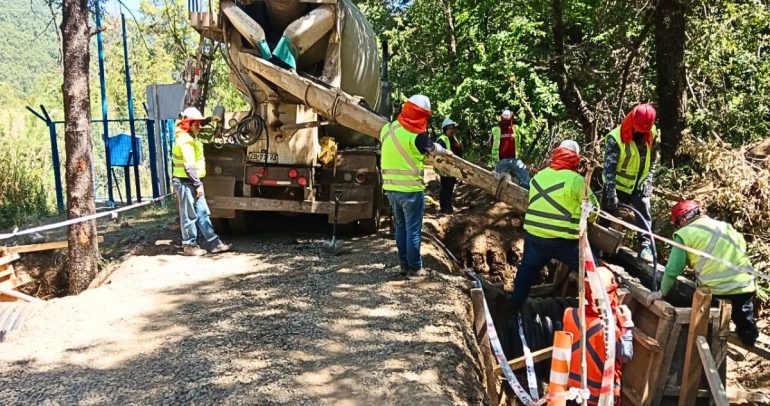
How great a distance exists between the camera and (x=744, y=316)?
15.5ft

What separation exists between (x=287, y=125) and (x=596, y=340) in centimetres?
455

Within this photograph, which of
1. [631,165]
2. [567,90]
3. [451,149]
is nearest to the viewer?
[631,165]

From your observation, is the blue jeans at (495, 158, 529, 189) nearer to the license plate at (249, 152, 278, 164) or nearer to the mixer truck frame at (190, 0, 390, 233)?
the mixer truck frame at (190, 0, 390, 233)

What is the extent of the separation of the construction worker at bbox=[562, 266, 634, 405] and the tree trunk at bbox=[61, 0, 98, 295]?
5.55 metres

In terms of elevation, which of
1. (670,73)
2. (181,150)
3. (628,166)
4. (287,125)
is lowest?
(628,166)

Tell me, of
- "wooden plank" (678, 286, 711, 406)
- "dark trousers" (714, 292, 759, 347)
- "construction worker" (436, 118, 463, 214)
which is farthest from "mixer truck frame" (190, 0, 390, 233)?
"dark trousers" (714, 292, 759, 347)

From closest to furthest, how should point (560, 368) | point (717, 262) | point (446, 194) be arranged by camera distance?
point (560, 368), point (717, 262), point (446, 194)

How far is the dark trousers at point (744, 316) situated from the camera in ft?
15.5

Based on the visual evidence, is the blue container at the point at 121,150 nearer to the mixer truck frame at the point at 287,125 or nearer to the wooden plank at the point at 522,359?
the mixer truck frame at the point at 287,125

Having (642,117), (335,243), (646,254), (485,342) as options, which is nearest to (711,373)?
(485,342)

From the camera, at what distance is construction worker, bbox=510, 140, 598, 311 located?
4992 mm

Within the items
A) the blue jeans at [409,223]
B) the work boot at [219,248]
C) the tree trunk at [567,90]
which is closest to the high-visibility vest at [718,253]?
the blue jeans at [409,223]

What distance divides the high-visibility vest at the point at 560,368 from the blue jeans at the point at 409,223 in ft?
6.80

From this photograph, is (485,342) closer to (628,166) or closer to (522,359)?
(522,359)
